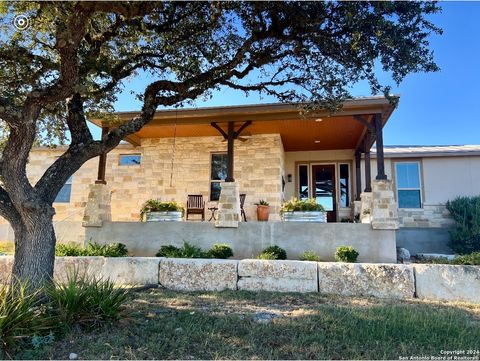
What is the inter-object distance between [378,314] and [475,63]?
9.30m

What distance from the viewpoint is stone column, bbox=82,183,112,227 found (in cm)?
934

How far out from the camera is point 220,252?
7.84 metres

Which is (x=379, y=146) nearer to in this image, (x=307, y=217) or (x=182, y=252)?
(x=307, y=217)

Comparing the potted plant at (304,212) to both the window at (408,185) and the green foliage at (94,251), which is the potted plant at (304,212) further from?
the window at (408,185)

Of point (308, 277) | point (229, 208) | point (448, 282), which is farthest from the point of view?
point (229, 208)

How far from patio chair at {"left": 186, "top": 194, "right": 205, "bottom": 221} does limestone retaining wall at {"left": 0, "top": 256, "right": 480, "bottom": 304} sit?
3873 mm

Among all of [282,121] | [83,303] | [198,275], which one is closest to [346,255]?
[198,275]

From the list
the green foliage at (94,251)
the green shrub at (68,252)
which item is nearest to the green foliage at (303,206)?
the green foliage at (94,251)

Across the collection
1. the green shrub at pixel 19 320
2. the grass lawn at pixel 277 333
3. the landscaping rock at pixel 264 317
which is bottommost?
the grass lawn at pixel 277 333

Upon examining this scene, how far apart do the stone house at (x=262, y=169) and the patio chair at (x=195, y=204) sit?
0.51m

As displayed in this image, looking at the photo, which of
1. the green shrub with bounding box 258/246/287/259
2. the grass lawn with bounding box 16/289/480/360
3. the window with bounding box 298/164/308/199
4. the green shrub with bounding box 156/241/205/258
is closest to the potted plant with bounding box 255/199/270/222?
the green shrub with bounding box 258/246/287/259

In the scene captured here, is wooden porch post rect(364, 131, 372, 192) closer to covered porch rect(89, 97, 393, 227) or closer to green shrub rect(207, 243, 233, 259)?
covered porch rect(89, 97, 393, 227)

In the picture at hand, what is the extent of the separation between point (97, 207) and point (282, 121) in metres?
5.43

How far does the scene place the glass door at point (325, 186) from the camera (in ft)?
43.2
